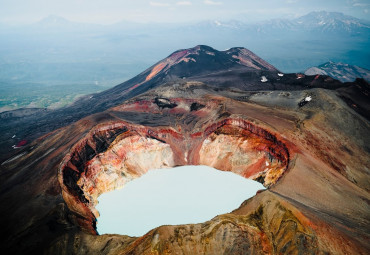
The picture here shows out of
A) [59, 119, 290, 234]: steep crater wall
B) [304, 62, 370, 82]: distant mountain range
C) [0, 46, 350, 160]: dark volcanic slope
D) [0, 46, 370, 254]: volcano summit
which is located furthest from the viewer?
[304, 62, 370, 82]: distant mountain range

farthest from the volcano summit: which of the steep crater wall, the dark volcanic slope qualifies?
the dark volcanic slope

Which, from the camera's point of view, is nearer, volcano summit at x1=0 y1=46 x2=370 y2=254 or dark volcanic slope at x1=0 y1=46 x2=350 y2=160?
volcano summit at x1=0 y1=46 x2=370 y2=254

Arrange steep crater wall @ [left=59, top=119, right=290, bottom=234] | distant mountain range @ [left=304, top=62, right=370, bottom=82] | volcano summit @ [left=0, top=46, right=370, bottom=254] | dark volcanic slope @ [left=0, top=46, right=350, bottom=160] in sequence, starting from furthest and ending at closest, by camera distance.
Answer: distant mountain range @ [left=304, top=62, right=370, bottom=82], dark volcanic slope @ [left=0, top=46, right=350, bottom=160], steep crater wall @ [left=59, top=119, right=290, bottom=234], volcano summit @ [left=0, top=46, right=370, bottom=254]

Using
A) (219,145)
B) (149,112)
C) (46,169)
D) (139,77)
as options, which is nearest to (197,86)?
(149,112)

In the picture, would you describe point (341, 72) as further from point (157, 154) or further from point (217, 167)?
point (157, 154)

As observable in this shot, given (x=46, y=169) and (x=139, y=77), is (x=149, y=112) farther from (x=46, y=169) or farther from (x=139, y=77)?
(x=139, y=77)

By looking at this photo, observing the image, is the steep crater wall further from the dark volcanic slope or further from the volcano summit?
the dark volcanic slope

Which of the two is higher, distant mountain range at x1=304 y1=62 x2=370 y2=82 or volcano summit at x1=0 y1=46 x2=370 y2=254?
volcano summit at x1=0 y1=46 x2=370 y2=254
